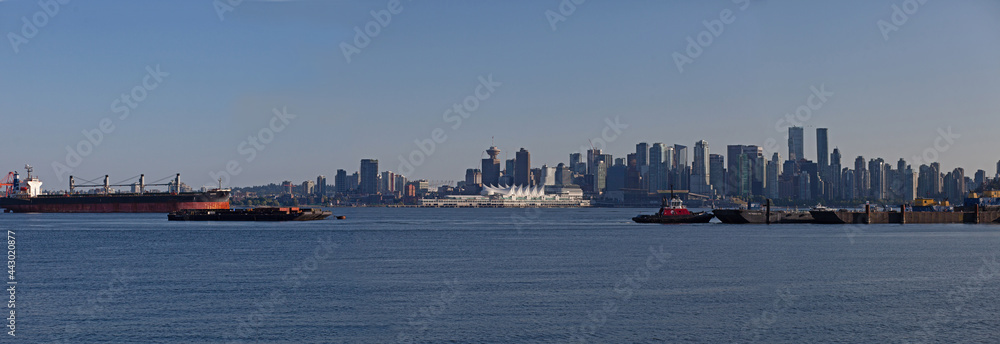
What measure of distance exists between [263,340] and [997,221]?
135 metres

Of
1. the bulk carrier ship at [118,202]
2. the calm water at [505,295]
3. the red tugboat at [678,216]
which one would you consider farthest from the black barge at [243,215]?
the calm water at [505,295]

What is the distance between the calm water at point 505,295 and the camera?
31562 millimetres

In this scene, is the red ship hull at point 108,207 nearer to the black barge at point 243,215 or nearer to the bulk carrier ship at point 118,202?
the bulk carrier ship at point 118,202

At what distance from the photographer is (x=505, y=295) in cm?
4038

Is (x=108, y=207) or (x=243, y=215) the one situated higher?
(x=108, y=207)

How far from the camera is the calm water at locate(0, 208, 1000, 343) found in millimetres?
31562

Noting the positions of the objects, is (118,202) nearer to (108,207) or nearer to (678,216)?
(108,207)

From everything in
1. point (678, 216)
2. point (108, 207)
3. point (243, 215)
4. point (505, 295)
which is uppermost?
point (108, 207)

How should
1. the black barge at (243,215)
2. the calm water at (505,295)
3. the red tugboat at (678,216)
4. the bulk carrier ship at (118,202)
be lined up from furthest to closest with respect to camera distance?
the bulk carrier ship at (118,202) < the black barge at (243,215) < the red tugboat at (678,216) < the calm water at (505,295)

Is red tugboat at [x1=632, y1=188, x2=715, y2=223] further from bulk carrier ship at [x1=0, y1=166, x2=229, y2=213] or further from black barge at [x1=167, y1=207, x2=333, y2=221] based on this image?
bulk carrier ship at [x1=0, y1=166, x2=229, y2=213]

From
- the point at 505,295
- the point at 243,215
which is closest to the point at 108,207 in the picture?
the point at 243,215

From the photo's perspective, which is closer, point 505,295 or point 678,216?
point 505,295

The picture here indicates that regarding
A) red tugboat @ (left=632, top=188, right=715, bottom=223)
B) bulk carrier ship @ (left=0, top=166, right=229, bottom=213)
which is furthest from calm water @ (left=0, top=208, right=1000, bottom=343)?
bulk carrier ship @ (left=0, top=166, right=229, bottom=213)

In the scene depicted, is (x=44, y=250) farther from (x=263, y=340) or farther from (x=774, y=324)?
(x=774, y=324)
